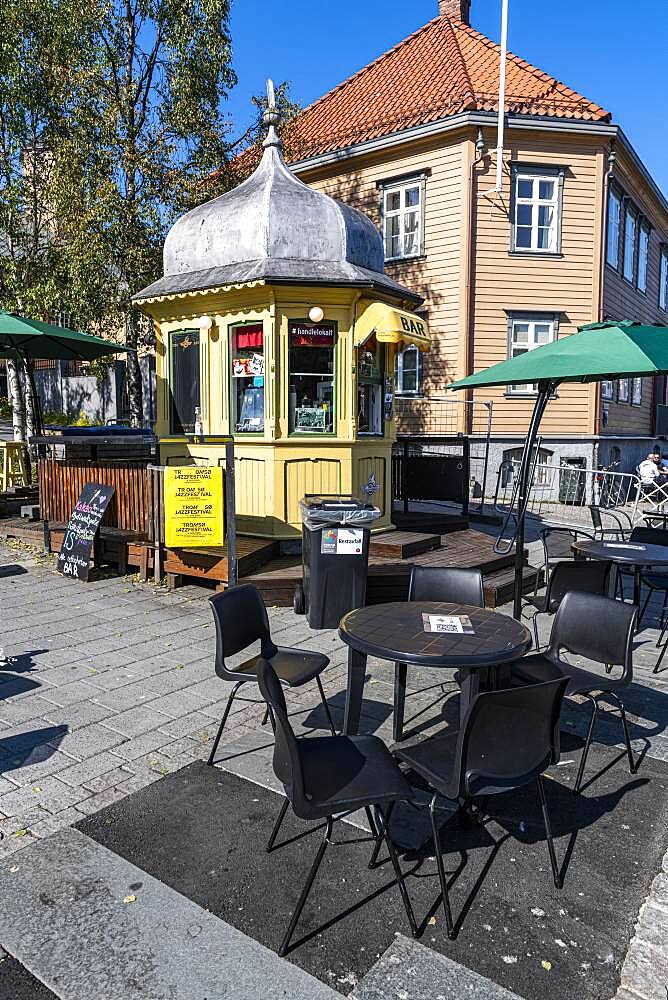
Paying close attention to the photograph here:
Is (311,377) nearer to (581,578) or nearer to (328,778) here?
(581,578)

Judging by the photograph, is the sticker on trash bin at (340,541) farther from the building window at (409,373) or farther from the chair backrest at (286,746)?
the building window at (409,373)

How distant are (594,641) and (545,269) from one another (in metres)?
15.4

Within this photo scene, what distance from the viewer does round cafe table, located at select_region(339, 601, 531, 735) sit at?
346 centimetres

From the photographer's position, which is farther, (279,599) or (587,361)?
(279,599)

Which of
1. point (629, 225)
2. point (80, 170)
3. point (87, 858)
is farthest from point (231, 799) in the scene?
point (629, 225)

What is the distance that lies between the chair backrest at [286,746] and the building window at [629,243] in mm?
20911

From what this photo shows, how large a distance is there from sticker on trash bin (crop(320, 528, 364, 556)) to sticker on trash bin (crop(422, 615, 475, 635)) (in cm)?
270

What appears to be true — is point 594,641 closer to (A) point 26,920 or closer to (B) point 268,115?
(A) point 26,920

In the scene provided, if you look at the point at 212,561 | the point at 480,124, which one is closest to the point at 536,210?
the point at 480,124

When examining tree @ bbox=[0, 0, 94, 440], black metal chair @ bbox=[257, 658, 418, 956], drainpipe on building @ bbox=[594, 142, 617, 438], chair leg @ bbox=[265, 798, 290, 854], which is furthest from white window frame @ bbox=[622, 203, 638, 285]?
chair leg @ bbox=[265, 798, 290, 854]

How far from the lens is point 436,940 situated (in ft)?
Answer: 8.82

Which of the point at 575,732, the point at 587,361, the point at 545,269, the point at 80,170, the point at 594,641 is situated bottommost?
the point at 575,732

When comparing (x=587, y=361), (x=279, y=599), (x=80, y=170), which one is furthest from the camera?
(x=80, y=170)

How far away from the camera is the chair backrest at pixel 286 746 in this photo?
8.71ft
